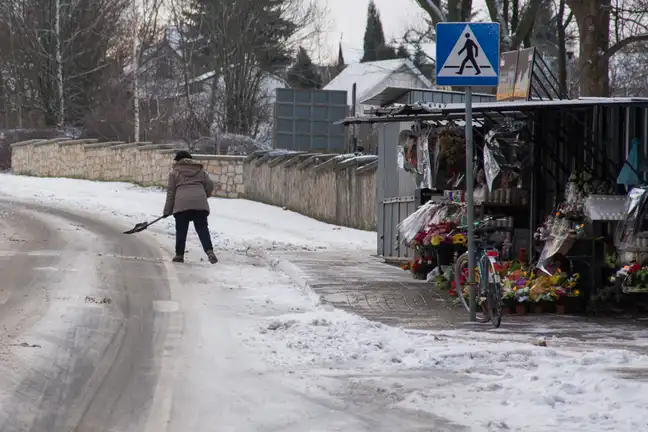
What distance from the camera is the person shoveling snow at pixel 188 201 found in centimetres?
1706

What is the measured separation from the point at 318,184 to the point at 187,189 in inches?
353

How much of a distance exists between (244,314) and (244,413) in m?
4.58

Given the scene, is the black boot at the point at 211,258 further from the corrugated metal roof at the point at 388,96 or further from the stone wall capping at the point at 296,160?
the stone wall capping at the point at 296,160

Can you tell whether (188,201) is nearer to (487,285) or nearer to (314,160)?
(487,285)

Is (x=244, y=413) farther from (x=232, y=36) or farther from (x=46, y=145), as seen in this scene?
(x=232, y=36)

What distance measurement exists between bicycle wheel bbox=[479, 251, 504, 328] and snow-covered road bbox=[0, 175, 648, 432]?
458mm

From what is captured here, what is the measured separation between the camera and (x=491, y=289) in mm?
10750

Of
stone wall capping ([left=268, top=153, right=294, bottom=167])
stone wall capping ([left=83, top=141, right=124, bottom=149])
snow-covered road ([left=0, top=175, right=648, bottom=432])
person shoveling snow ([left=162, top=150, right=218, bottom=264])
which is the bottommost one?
snow-covered road ([left=0, top=175, right=648, bottom=432])

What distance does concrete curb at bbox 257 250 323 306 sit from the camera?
12.9 meters

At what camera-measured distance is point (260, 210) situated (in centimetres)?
2844

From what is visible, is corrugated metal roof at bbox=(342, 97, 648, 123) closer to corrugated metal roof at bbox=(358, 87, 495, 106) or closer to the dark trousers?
corrugated metal roof at bbox=(358, 87, 495, 106)

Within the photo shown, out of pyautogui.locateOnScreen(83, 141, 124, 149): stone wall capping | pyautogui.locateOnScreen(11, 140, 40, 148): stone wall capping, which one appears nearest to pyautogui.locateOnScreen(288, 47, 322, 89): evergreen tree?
pyautogui.locateOnScreen(11, 140, 40, 148): stone wall capping

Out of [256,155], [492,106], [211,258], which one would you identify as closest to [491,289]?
[492,106]

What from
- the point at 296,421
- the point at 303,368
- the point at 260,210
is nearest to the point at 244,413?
the point at 296,421
